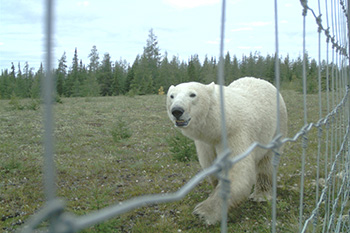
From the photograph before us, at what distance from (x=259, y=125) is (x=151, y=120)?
7.46 metres

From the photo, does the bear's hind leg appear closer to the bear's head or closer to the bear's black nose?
the bear's head

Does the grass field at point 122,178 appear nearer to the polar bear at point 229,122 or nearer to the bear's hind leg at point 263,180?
the bear's hind leg at point 263,180

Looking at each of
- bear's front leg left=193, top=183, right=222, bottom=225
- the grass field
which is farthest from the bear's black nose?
the grass field

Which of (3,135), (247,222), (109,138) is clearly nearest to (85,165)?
(109,138)

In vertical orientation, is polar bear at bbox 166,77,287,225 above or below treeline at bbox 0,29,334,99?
below

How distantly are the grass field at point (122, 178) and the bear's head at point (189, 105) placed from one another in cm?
94

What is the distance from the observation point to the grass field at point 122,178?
10.3 feet

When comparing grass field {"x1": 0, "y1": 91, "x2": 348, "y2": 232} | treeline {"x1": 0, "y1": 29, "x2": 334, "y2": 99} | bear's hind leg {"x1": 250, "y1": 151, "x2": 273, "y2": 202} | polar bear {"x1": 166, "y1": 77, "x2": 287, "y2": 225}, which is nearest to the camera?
polar bear {"x1": 166, "y1": 77, "x2": 287, "y2": 225}

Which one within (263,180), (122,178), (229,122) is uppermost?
(229,122)

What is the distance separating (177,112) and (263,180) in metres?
1.55

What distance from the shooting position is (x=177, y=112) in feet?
8.60

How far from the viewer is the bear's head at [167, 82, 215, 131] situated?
8.63ft

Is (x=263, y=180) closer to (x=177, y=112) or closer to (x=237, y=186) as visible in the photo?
(x=237, y=186)

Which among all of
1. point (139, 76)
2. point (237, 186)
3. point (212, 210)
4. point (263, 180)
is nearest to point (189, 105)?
point (237, 186)
